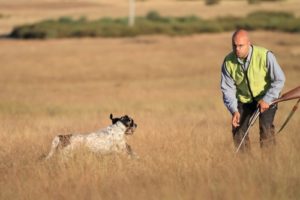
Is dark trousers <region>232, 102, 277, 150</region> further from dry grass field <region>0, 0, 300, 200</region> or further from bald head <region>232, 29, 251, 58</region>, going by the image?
bald head <region>232, 29, 251, 58</region>

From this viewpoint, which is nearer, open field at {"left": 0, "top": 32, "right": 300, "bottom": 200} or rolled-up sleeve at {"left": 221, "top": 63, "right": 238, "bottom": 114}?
open field at {"left": 0, "top": 32, "right": 300, "bottom": 200}

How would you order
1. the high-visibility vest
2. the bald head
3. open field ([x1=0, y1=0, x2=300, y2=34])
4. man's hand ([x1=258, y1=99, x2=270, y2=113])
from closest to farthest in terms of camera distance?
the bald head → man's hand ([x1=258, y1=99, x2=270, y2=113]) → the high-visibility vest → open field ([x1=0, y1=0, x2=300, y2=34])

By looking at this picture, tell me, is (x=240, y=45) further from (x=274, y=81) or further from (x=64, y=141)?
(x=64, y=141)

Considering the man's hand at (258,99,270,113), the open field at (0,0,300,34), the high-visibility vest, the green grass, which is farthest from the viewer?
the open field at (0,0,300,34)

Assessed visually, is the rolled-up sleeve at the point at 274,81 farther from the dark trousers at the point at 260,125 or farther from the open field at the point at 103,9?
the open field at the point at 103,9

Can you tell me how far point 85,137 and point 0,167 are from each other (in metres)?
1.04

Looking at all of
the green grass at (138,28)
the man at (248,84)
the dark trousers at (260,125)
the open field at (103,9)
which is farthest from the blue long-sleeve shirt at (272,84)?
the open field at (103,9)

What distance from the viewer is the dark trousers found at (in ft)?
30.2

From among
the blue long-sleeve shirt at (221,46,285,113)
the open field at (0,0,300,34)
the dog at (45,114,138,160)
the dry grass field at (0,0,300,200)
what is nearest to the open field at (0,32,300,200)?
the dry grass field at (0,0,300,200)

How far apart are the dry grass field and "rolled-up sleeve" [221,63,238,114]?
538mm

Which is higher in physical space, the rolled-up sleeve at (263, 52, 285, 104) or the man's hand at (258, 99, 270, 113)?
the rolled-up sleeve at (263, 52, 285, 104)

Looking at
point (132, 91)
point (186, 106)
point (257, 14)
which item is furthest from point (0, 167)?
point (257, 14)

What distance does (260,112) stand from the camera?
9.09 metres

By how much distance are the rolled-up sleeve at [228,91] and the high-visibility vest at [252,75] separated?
0.17ft
